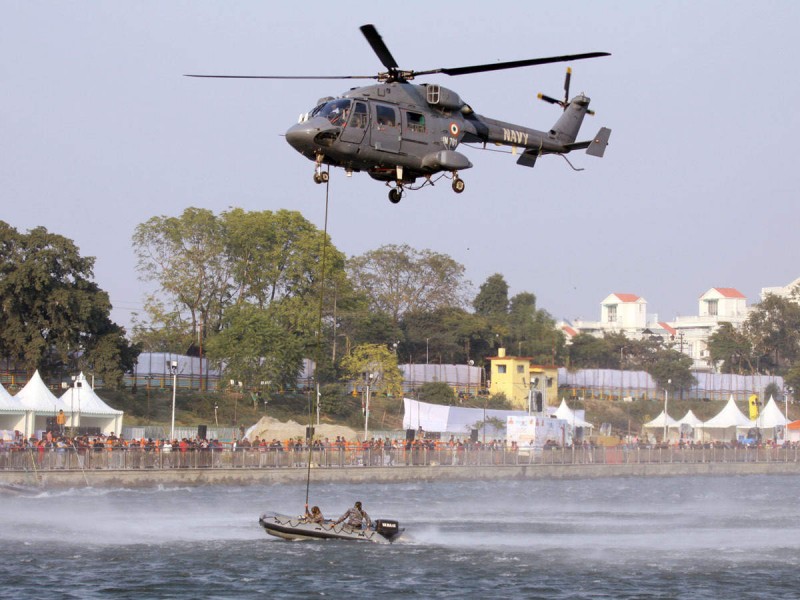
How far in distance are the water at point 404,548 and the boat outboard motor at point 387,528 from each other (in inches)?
27.8

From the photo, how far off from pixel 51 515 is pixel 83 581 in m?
12.1

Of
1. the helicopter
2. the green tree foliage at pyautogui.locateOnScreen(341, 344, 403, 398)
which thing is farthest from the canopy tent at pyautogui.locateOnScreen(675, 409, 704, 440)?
the helicopter

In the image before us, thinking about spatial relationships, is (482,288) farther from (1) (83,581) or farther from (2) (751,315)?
(1) (83,581)

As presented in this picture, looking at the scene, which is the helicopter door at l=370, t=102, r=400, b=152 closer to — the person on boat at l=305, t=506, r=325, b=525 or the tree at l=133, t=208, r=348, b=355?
the person on boat at l=305, t=506, r=325, b=525

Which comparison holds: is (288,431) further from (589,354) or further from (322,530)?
(589,354)

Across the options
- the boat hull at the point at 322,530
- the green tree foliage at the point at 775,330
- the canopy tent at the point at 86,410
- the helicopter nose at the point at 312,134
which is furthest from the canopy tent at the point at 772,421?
the helicopter nose at the point at 312,134

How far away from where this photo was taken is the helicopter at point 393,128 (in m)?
29.3

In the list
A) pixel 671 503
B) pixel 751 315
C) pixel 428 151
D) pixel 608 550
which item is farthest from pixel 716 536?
pixel 751 315

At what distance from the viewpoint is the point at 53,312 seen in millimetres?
75938

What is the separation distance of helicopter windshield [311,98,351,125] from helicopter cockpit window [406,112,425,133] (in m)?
1.70

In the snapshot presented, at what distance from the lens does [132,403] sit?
7875cm

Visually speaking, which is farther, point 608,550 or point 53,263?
point 53,263

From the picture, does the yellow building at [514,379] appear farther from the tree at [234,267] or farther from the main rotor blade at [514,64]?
the main rotor blade at [514,64]

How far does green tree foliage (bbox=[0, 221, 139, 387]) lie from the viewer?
75375 millimetres
